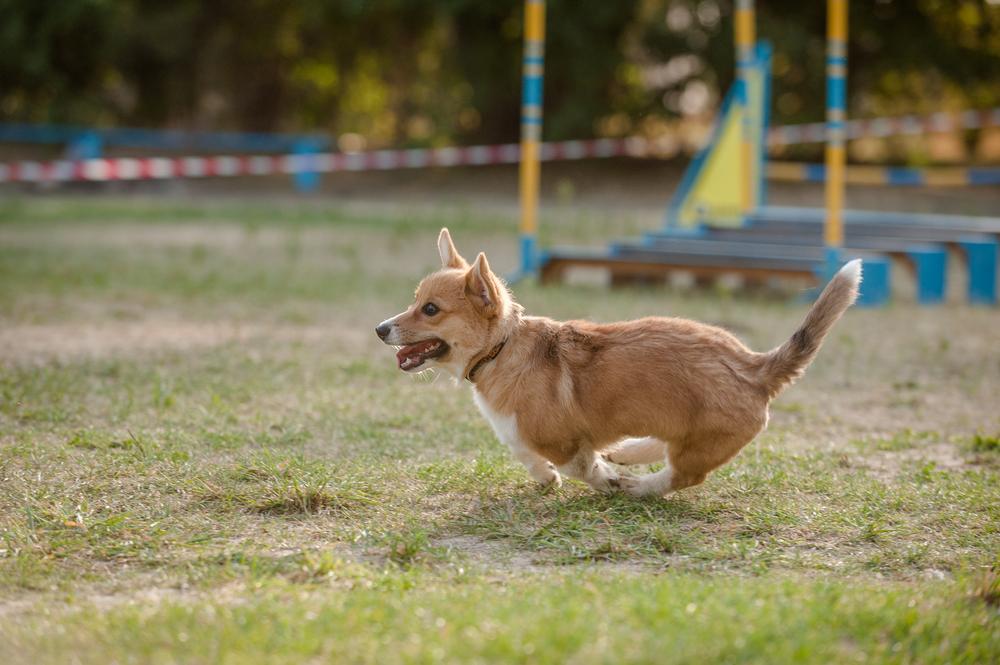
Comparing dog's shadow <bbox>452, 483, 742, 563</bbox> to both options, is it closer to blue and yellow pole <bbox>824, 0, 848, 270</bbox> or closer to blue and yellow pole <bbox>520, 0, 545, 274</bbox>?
blue and yellow pole <bbox>824, 0, 848, 270</bbox>

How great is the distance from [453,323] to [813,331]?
142 centimetres

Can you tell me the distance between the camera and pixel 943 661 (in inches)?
130

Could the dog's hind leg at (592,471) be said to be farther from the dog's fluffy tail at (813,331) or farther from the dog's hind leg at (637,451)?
the dog's fluffy tail at (813,331)

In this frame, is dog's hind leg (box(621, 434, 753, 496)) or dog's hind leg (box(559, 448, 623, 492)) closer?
dog's hind leg (box(621, 434, 753, 496))

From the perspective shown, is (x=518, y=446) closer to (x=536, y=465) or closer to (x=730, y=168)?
(x=536, y=465)

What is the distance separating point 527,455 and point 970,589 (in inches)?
68.7

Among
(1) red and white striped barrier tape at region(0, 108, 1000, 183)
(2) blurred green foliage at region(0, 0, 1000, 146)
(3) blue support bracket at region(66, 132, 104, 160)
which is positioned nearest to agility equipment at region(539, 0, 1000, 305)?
(1) red and white striped barrier tape at region(0, 108, 1000, 183)

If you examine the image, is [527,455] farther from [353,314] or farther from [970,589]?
[353,314]

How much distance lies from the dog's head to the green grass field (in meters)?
0.57

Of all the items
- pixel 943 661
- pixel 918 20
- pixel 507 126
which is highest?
pixel 918 20

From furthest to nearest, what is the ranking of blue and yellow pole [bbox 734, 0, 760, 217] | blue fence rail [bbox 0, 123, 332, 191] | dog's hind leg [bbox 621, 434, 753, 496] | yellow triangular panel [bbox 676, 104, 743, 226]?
blue fence rail [bbox 0, 123, 332, 191]
yellow triangular panel [bbox 676, 104, 743, 226]
blue and yellow pole [bbox 734, 0, 760, 217]
dog's hind leg [bbox 621, 434, 753, 496]

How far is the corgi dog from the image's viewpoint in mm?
4562

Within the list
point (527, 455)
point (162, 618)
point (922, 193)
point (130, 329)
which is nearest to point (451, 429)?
point (527, 455)

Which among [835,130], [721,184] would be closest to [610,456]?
[835,130]
